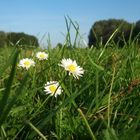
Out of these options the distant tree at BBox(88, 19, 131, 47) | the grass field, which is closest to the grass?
the grass field

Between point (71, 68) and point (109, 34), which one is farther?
point (109, 34)

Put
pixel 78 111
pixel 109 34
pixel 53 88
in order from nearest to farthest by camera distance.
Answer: pixel 78 111 < pixel 53 88 < pixel 109 34

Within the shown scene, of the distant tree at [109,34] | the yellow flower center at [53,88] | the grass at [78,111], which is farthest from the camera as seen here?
the distant tree at [109,34]

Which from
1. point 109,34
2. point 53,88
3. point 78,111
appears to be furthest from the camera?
point 109,34

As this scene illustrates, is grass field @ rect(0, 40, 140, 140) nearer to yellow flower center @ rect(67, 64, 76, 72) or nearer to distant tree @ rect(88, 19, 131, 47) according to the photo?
yellow flower center @ rect(67, 64, 76, 72)

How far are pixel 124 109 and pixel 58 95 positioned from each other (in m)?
0.34

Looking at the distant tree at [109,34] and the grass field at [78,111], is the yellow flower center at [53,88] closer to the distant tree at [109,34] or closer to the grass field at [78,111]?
the grass field at [78,111]

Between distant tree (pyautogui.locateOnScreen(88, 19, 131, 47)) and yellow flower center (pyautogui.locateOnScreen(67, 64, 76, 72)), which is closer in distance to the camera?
yellow flower center (pyautogui.locateOnScreen(67, 64, 76, 72))

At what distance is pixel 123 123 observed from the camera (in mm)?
1358

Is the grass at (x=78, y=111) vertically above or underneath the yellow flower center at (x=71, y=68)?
underneath

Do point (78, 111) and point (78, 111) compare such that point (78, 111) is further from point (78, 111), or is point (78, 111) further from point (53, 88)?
point (53, 88)

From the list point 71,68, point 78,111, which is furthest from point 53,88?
point 78,111

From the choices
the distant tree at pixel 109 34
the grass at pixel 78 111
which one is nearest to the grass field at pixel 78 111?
the grass at pixel 78 111

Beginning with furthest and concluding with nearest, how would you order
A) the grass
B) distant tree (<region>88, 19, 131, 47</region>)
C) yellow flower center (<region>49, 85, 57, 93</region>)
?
distant tree (<region>88, 19, 131, 47</region>), yellow flower center (<region>49, 85, 57, 93</region>), the grass
